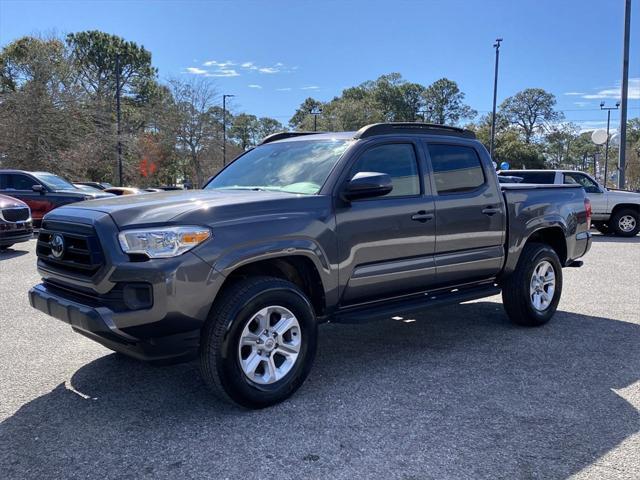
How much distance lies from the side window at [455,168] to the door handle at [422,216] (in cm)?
33

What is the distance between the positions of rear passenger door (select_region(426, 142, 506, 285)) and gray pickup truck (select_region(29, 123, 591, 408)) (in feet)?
0.04

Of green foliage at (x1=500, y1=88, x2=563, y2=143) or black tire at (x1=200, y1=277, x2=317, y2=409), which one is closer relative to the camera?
black tire at (x1=200, y1=277, x2=317, y2=409)

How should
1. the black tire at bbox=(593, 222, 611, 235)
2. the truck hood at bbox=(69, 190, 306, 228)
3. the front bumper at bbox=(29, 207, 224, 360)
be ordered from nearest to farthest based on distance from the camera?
the front bumper at bbox=(29, 207, 224, 360), the truck hood at bbox=(69, 190, 306, 228), the black tire at bbox=(593, 222, 611, 235)

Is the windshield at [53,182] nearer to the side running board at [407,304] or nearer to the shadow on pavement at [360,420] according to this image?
the shadow on pavement at [360,420]

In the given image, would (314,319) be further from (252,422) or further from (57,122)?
(57,122)

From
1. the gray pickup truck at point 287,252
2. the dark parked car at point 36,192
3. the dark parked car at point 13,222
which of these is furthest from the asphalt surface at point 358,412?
the dark parked car at point 36,192

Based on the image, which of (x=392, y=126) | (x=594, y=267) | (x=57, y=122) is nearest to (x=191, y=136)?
(x=57, y=122)

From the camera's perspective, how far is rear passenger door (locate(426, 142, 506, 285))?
4.93 metres

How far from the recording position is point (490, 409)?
12.4 ft

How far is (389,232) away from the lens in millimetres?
4453

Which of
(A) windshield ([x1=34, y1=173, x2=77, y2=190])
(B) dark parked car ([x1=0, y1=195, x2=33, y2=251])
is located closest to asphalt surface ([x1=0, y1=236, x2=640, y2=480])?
(B) dark parked car ([x1=0, y1=195, x2=33, y2=251])

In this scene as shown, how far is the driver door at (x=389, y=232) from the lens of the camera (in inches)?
166

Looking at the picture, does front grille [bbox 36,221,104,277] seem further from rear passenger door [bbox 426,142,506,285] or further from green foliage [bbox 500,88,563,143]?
green foliage [bbox 500,88,563,143]

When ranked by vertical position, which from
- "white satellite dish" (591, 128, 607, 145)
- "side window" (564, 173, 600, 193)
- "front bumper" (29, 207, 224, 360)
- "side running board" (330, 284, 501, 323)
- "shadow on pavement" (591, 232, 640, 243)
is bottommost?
"shadow on pavement" (591, 232, 640, 243)
